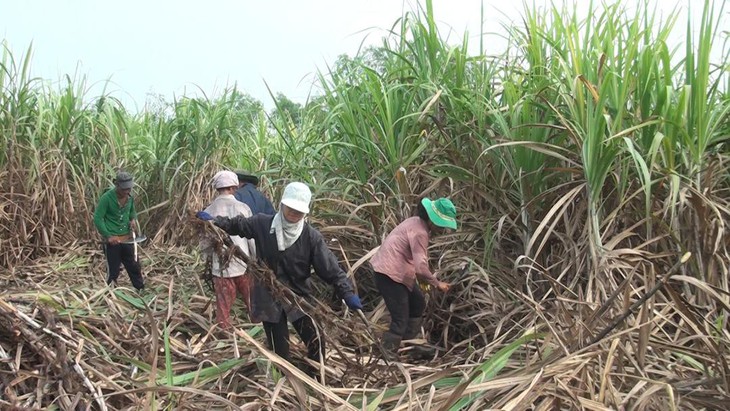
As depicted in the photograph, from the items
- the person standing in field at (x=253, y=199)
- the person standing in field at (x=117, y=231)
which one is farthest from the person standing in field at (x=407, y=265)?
the person standing in field at (x=117, y=231)

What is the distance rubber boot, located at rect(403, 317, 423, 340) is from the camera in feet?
10.8

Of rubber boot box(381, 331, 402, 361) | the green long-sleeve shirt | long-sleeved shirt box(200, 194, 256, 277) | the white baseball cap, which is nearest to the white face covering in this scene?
the white baseball cap

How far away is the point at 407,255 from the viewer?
124 inches

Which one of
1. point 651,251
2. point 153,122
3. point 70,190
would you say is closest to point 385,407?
point 651,251

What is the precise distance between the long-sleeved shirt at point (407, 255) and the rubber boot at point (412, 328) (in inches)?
8.3

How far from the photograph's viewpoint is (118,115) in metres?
6.17

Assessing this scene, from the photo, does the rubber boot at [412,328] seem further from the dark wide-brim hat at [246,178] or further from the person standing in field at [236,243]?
the dark wide-brim hat at [246,178]

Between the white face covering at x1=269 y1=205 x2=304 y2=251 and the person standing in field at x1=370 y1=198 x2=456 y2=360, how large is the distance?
2.09 feet

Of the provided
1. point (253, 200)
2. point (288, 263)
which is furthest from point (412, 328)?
point (253, 200)

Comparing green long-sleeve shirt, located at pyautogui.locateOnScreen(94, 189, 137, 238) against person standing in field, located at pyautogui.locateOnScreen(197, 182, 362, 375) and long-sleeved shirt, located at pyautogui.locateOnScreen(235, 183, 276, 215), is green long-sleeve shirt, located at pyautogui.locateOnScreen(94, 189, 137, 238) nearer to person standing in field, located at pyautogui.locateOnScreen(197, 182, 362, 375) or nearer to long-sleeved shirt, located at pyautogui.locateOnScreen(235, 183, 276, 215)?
long-sleeved shirt, located at pyautogui.locateOnScreen(235, 183, 276, 215)

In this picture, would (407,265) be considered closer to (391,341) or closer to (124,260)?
(391,341)

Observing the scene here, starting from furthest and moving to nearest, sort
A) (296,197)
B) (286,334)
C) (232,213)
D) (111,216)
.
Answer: (111,216), (232,213), (286,334), (296,197)

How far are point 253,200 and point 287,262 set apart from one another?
138 cm

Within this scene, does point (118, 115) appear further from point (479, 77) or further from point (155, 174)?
point (479, 77)
